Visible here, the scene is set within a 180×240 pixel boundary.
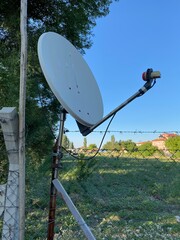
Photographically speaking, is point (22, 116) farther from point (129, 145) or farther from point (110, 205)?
point (129, 145)

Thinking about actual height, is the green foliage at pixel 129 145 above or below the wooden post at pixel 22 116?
below

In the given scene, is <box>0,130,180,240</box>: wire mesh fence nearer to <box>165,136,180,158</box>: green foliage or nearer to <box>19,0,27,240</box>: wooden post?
<box>19,0,27,240</box>: wooden post

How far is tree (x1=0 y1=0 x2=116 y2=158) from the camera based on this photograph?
3562 mm

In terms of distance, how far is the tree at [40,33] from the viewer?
356cm

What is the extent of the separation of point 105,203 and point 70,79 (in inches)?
144

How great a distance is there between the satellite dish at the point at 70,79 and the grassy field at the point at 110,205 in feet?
6.00

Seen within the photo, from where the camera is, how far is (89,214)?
14.3ft

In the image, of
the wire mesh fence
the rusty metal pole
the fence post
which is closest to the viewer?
the fence post

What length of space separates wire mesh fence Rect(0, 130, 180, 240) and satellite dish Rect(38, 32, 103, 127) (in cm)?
45

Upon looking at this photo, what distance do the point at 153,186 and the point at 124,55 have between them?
3448 millimetres

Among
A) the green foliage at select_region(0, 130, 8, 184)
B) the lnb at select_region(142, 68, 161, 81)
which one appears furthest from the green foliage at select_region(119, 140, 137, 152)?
the lnb at select_region(142, 68, 161, 81)

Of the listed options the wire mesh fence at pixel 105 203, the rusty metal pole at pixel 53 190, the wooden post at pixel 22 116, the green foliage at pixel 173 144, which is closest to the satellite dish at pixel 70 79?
the wooden post at pixel 22 116

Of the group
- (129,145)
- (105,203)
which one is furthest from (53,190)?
(129,145)

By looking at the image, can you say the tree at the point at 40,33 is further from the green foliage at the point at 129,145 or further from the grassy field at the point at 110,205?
the green foliage at the point at 129,145
